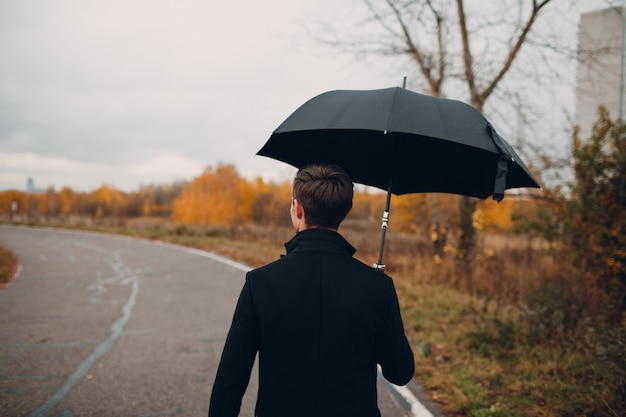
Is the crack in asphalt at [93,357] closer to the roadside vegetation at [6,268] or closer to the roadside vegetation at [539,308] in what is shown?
the roadside vegetation at [6,268]

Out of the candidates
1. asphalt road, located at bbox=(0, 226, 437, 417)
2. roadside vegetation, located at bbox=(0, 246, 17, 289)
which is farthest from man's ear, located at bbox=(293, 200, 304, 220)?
roadside vegetation, located at bbox=(0, 246, 17, 289)

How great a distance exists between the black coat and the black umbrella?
0.71m

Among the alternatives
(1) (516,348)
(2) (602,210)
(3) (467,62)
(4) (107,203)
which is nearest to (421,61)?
(3) (467,62)

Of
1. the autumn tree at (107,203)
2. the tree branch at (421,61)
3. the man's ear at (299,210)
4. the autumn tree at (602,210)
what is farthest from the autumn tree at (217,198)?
the man's ear at (299,210)

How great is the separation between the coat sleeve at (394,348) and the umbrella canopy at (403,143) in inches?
37.5

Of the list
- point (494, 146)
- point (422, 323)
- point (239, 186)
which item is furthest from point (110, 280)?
point (239, 186)

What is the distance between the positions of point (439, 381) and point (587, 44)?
33.6 ft

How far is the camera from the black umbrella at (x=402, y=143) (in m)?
2.29

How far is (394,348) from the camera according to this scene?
70.9 inches

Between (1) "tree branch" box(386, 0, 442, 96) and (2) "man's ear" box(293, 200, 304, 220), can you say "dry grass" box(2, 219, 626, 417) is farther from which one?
(1) "tree branch" box(386, 0, 442, 96)

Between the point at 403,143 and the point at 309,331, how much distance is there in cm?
175

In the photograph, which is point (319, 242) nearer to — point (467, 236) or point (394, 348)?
point (394, 348)

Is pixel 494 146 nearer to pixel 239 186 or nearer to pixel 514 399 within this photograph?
pixel 514 399

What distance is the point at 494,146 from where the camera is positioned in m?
2.35
